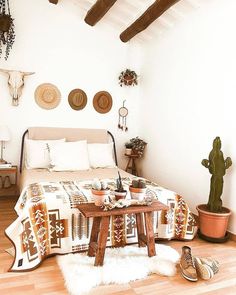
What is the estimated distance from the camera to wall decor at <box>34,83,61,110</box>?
429 centimetres

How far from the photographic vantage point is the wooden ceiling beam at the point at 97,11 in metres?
3.72

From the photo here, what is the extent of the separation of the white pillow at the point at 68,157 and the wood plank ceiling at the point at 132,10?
78.0 inches

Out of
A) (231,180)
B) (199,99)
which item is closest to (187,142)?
(199,99)

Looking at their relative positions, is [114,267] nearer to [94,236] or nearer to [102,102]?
[94,236]

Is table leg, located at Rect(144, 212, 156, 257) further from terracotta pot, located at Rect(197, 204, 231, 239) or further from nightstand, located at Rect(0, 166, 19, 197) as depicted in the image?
nightstand, located at Rect(0, 166, 19, 197)

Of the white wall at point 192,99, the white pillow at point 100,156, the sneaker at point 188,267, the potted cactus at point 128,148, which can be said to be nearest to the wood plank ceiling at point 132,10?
the white wall at point 192,99

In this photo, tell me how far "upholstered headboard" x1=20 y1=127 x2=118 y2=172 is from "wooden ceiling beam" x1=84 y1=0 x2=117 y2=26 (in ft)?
5.68

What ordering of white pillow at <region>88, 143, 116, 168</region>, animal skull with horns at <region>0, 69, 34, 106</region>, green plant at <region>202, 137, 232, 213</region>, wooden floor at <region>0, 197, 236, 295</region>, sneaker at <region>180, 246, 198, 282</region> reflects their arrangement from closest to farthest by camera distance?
wooden floor at <region>0, 197, 236, 295</region>, sneaker at <region>180, 246, 198, 282</region>, green plant at <region>202, 137, 232, 213</region>, animal skull with horns at <region>0, 69, 34, 106</region>, white pillow at <region>88, 143, 116, 168</region>

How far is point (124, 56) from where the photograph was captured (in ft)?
15.9

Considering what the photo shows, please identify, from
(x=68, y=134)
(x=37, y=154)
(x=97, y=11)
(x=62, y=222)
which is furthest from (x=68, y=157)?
(x=97, y=11)

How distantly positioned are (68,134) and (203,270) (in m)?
2.93

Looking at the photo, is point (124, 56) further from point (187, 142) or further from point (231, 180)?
point (231, 180)

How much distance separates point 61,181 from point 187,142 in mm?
1744

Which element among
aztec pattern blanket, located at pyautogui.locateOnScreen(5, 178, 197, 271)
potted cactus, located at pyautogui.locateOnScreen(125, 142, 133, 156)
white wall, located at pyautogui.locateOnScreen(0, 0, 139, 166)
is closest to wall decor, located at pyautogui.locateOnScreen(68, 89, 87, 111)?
white wall, located at pyautogui.locateOnScreen(0, 0, 139, 166)
